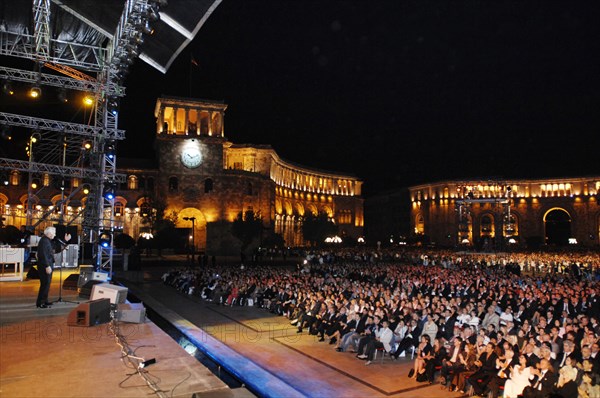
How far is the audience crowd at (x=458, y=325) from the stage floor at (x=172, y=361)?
54cm

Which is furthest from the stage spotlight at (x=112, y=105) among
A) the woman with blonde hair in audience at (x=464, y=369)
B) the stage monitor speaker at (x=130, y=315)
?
the woman with blonde hair in audience at (x=464, y=369)

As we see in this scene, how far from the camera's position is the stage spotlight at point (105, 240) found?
1891 cm

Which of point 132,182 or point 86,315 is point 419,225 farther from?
point 86,315

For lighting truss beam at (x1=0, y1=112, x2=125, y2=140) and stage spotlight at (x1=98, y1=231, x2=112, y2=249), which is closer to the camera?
lighting truss beam at (x1=0, y1=112, x2=125, y2=140)

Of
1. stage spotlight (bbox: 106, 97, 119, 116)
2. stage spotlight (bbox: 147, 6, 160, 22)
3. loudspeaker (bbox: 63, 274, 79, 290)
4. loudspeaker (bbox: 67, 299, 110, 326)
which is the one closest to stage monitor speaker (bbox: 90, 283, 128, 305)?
loudspeaker (bbox: 67, 299, 110, 326)

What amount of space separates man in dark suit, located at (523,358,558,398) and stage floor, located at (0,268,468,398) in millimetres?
1629

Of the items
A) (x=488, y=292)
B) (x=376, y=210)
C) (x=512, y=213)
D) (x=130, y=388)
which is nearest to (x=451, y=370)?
(x=130, y=388)

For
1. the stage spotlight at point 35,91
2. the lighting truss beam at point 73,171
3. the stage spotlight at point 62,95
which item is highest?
the stage spotlight at point 62,95

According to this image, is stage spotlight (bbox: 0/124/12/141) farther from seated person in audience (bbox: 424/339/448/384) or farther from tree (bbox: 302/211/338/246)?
tree (bbox: 302/211/338/246)

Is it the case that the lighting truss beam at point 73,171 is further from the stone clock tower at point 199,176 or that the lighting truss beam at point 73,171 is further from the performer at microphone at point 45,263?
the stone clock tower at point 199,176

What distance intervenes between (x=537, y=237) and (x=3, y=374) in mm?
97216

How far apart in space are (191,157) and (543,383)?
5604 centimetres

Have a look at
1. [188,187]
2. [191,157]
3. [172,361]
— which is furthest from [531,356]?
[191,157]

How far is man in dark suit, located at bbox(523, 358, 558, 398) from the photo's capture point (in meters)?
7.71
